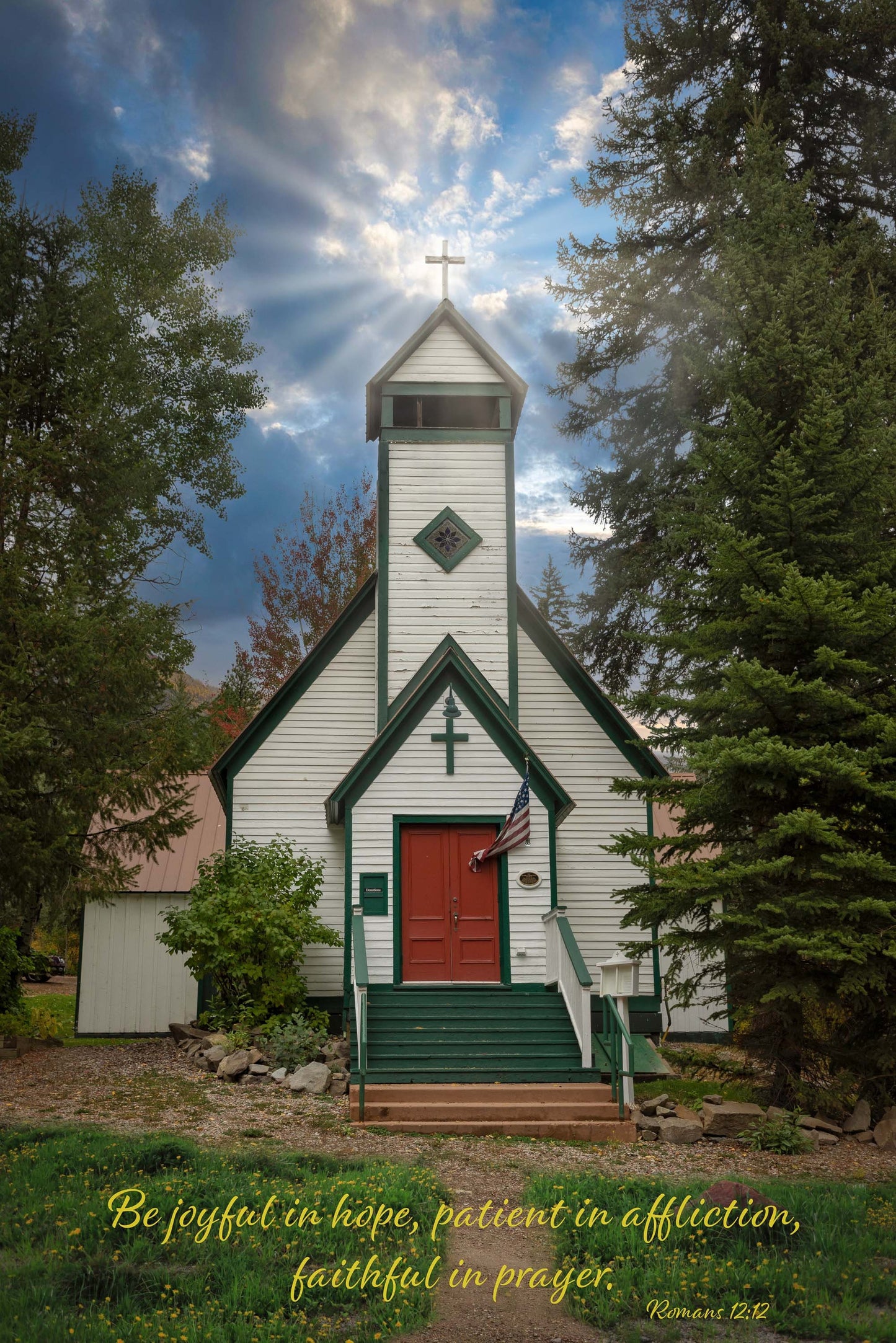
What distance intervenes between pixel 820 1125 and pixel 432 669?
7.22 meters

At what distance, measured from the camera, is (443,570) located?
15.7 m

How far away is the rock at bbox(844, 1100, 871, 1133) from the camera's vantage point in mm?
9844

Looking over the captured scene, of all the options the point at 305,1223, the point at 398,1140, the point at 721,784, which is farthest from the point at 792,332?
the point at 305,1223

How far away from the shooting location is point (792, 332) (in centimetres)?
1349

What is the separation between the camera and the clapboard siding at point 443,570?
15445mm

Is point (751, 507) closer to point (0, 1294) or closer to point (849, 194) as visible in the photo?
point (0, 1294)

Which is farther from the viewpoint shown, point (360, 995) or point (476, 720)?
point (476, 720)

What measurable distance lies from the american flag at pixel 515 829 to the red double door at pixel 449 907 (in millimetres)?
260

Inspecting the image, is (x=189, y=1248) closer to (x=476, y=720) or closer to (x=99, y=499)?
(x=476, y=720)

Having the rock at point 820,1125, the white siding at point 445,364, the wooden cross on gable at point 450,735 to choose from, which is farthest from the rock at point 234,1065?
the white siding at point 445,364

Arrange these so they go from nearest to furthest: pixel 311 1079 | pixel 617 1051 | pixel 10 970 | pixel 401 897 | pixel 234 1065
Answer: pixel 617 1051
pixel 311 1079
pixel 234 1065
pixel 401 897
pixel 10 970

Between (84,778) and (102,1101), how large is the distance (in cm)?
548

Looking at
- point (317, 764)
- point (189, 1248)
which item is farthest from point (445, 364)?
point (189, 1248)

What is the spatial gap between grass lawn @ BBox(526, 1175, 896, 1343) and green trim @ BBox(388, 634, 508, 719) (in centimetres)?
772
